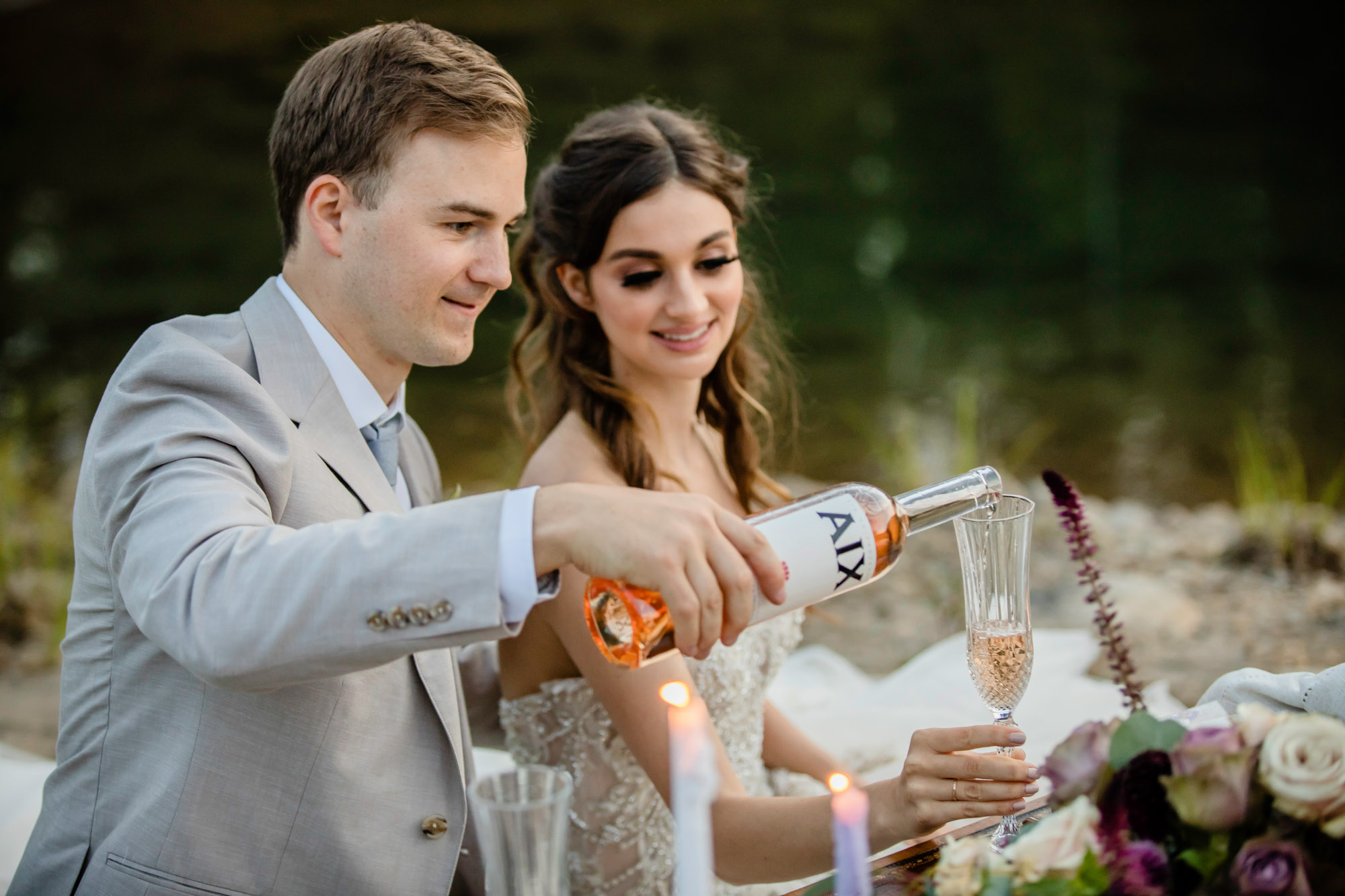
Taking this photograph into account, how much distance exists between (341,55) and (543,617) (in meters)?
0.95

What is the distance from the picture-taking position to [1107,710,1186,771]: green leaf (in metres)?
0.94

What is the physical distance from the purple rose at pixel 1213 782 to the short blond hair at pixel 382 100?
3.78ft

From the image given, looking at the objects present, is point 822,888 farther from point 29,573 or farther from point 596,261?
point 29,573

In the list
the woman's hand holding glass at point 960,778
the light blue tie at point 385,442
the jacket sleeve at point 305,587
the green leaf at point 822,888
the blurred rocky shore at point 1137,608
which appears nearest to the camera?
the jacket sleeve at point 305,587

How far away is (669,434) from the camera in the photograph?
2.37 metres

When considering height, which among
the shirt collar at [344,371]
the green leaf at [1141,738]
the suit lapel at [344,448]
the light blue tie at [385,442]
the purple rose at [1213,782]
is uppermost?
the shirt collar at [344,371]

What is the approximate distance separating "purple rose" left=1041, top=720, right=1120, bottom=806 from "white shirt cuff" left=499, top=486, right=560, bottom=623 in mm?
473

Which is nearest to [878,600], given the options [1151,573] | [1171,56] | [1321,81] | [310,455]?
[1151,573]

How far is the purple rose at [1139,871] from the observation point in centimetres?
87

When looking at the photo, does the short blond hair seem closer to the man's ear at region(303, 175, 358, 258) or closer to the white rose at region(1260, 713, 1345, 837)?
the man's ear at region(303, 175, 358, 258)

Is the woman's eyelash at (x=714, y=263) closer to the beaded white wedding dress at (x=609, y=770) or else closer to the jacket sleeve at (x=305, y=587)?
the beaded white wedding dress at (x=609, y=770)

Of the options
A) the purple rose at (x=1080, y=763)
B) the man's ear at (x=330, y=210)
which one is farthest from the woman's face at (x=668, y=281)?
the purple rose at (x=1080, y=763)

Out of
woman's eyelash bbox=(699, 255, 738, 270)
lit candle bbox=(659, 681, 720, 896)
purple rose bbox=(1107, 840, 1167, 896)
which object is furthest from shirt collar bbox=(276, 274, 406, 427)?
purple rose bbox=(1107, 840, 1167, 896)

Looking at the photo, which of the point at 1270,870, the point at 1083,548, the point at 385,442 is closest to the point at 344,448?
the point at 385,442
